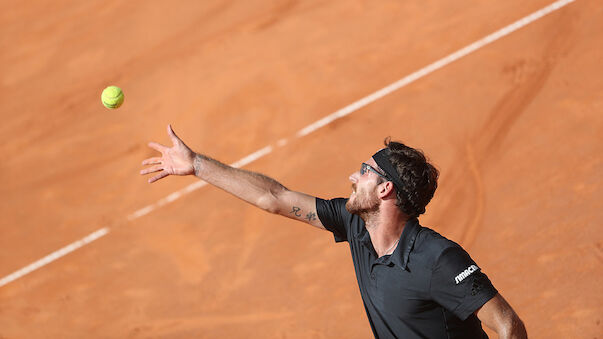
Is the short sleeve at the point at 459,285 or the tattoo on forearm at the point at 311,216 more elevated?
the tattoo on forearm at the point at 311,216

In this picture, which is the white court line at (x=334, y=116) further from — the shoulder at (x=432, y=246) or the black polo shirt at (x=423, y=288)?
the shoulder at (x=432, y=246)

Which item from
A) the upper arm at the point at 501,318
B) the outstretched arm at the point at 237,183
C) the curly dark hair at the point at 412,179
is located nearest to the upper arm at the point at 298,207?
the outstretched arm at the point at 237,183

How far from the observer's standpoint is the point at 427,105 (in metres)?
10.2

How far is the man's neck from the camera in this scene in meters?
5.27

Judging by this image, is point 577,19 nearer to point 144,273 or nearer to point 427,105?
point 427,105

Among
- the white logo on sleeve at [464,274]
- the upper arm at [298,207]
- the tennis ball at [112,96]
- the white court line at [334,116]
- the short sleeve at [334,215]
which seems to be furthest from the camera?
the white court line at [334,116]

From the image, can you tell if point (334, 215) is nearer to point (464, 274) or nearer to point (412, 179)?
point (412, 179)

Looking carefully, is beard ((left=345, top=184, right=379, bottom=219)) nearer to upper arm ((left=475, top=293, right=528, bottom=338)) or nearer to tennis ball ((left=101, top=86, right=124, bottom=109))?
upper arm ((left=475, top=293, right=528, bottom=338))

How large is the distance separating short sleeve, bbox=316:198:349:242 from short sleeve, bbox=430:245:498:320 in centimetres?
108

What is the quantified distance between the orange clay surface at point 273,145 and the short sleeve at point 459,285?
136 inches

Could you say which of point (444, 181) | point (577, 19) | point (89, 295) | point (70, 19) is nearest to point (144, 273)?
point (89, 295)

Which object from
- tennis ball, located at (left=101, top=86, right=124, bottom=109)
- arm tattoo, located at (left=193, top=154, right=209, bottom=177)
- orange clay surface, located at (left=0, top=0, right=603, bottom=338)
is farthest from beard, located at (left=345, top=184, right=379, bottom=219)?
tennis ball, located at (left=101, top=86, right=124, bottom=109)

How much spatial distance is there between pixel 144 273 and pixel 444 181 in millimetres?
3707

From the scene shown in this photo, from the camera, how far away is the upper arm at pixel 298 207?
19.3ft
